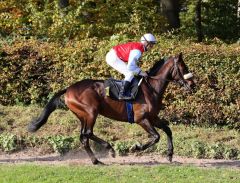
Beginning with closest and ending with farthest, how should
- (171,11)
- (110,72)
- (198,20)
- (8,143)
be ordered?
1. (8,143)
2. (110,72)
3. (171,11)
4. (198,20)

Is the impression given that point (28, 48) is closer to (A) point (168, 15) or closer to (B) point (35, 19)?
(B) point (35, 19)

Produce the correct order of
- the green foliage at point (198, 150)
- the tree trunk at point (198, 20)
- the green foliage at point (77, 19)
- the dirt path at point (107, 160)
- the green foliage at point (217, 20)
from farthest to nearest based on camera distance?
the green foliage at point (217, 20)
the tree trunk at point (198, 20)
the green foliage at point (77, 19)
the green foliage at point (198, 150)
the dirt path at point (107, 160)

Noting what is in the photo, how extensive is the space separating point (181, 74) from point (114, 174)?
2.36m

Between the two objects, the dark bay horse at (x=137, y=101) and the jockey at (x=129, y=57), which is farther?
the dark bay horse at (x=137, y=101)

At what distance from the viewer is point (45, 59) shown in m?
15.3

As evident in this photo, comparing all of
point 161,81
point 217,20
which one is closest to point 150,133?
point 161,81

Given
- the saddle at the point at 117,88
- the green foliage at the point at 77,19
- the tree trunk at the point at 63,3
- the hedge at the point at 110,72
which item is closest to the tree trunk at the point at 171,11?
the green foliage at the point at 77,19

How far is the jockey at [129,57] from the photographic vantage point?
1081cm

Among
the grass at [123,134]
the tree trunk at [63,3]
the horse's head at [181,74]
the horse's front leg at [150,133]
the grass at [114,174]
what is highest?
the tree trunk at [63,3]

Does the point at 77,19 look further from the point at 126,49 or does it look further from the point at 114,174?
the point at 114,174

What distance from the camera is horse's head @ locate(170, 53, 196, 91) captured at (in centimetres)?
1098

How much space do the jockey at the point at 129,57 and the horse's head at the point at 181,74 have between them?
1.71 ft

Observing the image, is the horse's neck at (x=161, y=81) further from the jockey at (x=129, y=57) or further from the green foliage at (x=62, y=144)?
the green foliage at (x=62, y=144)

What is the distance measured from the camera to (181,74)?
434 inches
